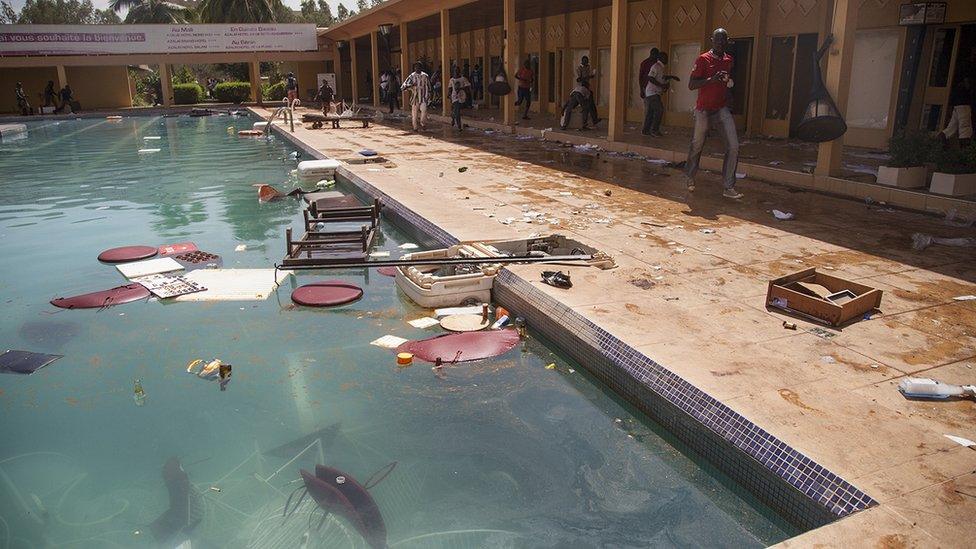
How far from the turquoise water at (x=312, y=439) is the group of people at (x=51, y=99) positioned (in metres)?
31.6

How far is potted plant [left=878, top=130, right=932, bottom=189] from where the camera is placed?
8.14 m

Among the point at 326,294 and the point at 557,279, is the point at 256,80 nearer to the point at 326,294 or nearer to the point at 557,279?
the point at 326,294

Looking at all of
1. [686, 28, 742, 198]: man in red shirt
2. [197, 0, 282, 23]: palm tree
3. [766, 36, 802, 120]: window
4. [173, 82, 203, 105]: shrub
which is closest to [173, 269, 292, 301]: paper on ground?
[686, 28, 742, 198]: man in red shirt

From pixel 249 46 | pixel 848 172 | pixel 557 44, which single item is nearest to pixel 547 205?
pixel 848 172

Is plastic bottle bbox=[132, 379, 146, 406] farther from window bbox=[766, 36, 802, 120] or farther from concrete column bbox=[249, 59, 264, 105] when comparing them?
concrete column bbox=[249, 59, 264, 105]

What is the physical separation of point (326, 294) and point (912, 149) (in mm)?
7017

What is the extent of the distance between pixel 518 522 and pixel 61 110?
125 feet

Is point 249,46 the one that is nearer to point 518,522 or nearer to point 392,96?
point 392,96

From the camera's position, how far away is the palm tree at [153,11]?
5284cm

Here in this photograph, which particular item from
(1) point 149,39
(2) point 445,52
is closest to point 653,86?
(2) point 445,52

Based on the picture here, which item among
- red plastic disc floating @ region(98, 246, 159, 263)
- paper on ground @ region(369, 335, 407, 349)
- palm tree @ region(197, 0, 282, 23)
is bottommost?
paper on ground @ region(369, 335, 407, 349)

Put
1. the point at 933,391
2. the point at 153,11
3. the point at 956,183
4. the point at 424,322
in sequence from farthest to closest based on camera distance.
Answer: the point at 153,11 < the point at 956,183 < the point at 424,322 < the point at 933,391

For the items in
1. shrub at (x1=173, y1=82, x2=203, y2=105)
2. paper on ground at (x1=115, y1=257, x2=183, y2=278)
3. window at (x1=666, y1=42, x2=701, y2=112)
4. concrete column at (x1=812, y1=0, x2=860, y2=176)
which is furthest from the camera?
shrub at (x1=173, y1=82, x2=203, y2=105)

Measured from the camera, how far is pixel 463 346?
5.21 m
